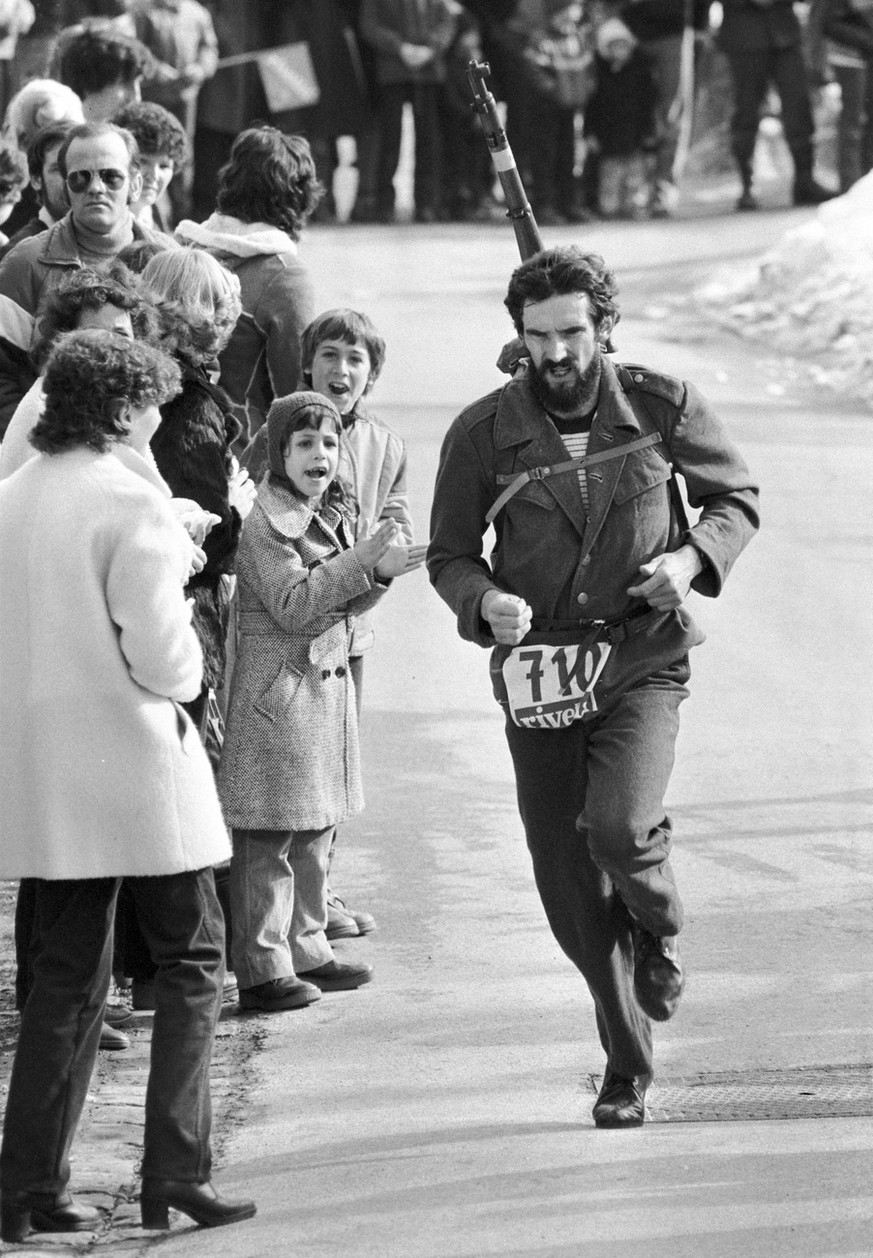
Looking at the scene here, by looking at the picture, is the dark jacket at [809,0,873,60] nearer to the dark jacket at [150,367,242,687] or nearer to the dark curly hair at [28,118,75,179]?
the dark curly hair at [28,118,75,179]

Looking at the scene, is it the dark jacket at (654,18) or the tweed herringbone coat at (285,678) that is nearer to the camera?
the tweed herringbone coat at (285,678)

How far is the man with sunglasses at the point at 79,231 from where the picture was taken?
23.2 ft

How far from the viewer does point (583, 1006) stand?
6.58 metres

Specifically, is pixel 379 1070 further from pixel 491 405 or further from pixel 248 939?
pixel 491 405

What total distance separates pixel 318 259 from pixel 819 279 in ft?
12.6

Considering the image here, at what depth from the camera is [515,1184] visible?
5191 mm

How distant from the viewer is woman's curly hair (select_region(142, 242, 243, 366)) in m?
6.26

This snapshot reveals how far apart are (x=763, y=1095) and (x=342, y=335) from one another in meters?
2.51

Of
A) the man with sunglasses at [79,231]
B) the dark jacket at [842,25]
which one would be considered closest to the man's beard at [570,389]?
the man with sunglasses at [79,231]

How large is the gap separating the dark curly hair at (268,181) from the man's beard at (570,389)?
2.15 metres

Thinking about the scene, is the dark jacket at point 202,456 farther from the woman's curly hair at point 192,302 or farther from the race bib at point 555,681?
the race bib at point 555,681

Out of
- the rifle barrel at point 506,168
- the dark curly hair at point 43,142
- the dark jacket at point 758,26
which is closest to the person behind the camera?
the rifle barrel at point 506,168

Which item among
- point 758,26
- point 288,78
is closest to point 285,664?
point 288,78

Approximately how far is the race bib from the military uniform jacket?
0.05 meters
